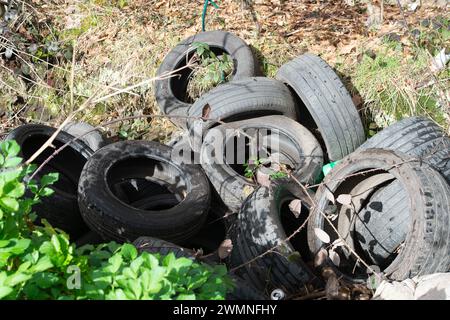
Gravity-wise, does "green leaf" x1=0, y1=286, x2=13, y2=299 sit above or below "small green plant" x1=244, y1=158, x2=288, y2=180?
below

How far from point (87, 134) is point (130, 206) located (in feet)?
4.99

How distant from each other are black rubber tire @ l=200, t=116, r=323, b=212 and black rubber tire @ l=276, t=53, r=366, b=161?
156 millimetres

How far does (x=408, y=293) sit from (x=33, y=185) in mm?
2216

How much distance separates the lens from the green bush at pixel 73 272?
221 cm

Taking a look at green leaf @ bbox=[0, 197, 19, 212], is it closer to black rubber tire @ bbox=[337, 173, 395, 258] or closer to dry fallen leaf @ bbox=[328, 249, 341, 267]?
dry fallen leaf @ bbox=[328, 249, 341, 267]

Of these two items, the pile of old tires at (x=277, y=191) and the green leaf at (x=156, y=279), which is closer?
the green leaf at (x=156, y=279)

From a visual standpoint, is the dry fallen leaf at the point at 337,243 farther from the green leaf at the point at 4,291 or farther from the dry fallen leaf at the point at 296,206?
the green leaf at the point at 4,291

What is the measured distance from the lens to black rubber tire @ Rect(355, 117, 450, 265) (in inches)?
174

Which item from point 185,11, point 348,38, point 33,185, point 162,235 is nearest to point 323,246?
point 162,235

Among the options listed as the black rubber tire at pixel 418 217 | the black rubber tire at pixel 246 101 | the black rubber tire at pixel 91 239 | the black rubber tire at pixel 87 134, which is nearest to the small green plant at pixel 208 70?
the black rubber tire at pixel 246 101

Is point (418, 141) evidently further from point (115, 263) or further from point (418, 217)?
point (115, 263)

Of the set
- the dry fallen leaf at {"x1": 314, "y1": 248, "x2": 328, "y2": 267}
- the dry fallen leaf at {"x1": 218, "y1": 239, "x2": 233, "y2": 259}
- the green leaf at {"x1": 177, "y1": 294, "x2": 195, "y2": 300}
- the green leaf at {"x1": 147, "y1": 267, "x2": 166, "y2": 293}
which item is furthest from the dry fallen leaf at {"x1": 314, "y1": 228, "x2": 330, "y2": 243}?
the green leaf at {"x1": 147, "y1": 267, "x2": 166, "y2": 293}

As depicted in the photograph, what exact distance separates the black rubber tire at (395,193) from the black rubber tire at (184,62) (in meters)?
1.78

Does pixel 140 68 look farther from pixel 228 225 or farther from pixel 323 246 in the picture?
pixel 323 246
